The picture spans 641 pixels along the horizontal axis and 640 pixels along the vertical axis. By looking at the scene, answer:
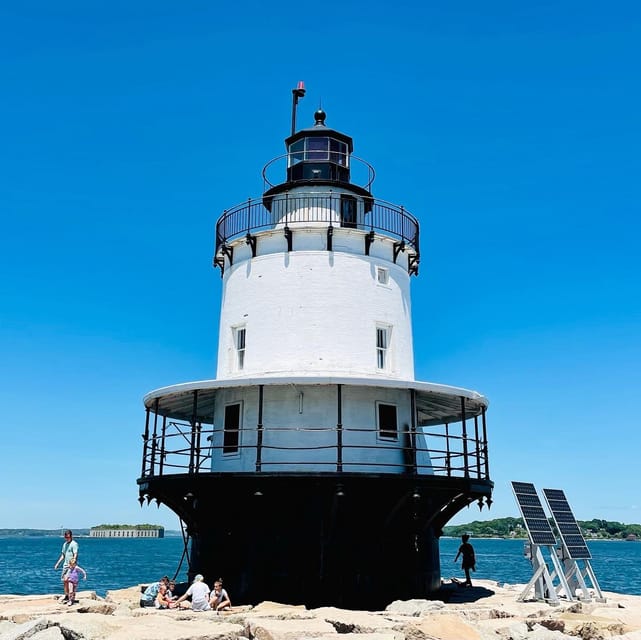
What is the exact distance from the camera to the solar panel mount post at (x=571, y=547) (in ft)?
66.8

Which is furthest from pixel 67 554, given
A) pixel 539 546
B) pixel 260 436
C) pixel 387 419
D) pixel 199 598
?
pixel 539 546

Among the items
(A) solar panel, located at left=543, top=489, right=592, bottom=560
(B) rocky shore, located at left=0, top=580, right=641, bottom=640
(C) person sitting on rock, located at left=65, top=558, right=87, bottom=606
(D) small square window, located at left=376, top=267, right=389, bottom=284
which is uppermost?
(D) small square window, located at left=376, top=267, right=389, bottom=284

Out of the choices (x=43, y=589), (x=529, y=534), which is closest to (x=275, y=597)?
(x=529, y=534)

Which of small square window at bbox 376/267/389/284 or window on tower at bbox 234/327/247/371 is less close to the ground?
small square window at bbox 376/267/389/284

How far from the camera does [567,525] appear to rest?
20.9m

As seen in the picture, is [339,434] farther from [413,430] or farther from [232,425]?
[232,425]

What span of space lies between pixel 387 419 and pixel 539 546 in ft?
16.7

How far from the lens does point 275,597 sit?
59.1ft

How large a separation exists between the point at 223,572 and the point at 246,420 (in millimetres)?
3854

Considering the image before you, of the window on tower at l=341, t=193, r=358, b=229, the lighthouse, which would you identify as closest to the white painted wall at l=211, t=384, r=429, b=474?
the lighthouse

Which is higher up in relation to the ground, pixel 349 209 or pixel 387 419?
pixel 349 209

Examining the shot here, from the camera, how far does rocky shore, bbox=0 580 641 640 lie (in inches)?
537

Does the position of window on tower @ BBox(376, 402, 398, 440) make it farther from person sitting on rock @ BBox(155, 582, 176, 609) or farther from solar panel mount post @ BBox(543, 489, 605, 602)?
person sitting on rock @ BBox(155, 582, 176, 609)

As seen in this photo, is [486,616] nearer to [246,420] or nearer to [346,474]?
[346,474]
